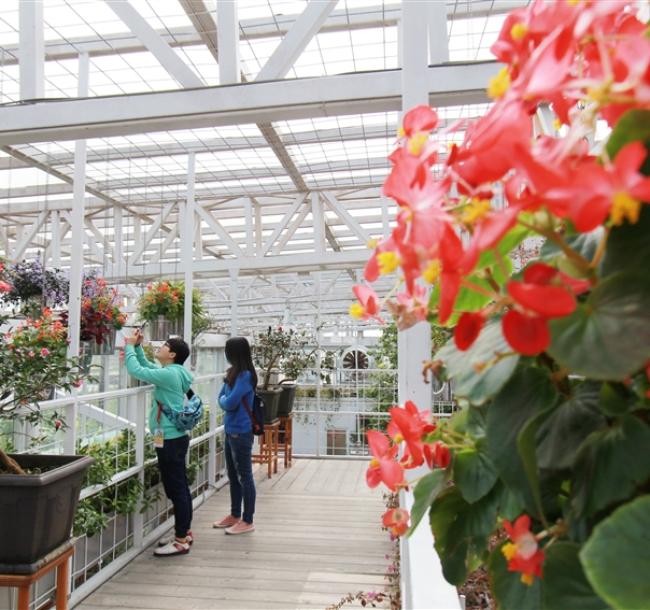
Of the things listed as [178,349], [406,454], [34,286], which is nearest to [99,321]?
[178,349]

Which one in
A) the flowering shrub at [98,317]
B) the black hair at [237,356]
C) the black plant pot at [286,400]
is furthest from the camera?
the black plant pot at [286,400]

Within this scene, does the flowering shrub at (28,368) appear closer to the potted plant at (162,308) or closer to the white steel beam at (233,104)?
the white steel beam at (233,104)

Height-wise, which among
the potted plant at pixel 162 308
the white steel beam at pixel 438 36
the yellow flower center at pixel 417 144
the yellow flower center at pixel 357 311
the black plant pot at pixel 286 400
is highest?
the white steel beam at pixel 438 36

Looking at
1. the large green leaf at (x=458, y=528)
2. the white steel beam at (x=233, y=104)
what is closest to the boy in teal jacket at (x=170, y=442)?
the white steel beam at (x=233, y=104)

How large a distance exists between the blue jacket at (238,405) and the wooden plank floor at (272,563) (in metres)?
0.74

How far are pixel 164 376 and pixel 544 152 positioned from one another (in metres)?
3.45

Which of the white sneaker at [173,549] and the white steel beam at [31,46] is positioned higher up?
the white steel beam at [31,46]

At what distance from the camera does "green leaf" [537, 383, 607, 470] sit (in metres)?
0.32

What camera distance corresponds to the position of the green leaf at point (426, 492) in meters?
0.46

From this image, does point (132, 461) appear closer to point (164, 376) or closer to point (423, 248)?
point (164, 376)

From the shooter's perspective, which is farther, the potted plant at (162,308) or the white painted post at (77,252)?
the potted plant at (162,308)

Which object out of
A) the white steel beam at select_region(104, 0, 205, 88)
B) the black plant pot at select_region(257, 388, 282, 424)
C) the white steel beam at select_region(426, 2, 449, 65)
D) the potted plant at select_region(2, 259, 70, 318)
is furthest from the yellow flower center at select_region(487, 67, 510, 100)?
the black plant pot at select_region(257, 388, 282, 424)

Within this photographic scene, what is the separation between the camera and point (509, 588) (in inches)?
14.6

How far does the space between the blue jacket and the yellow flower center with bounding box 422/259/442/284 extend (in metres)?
3.74
